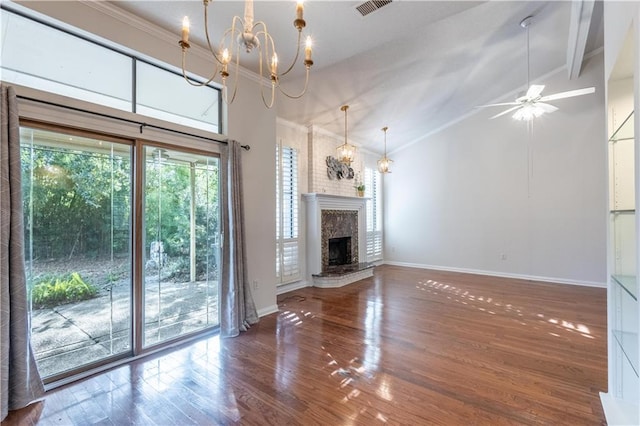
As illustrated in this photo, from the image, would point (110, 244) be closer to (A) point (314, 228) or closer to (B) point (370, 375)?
(B) point (370, 375)

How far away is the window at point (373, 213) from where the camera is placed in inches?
303

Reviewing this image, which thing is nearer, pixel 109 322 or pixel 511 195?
pixel 109 322

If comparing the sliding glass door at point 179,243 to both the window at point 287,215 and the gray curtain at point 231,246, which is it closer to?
the gray curtain at point 231,246

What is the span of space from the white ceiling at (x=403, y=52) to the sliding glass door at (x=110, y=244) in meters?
1.41

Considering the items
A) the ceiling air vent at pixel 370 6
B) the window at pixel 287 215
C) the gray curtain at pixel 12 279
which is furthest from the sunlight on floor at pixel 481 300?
the gray curtain at pixel 12 279

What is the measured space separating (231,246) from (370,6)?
2858mm

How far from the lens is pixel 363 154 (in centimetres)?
754

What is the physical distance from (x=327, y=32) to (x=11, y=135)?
2.80 metres

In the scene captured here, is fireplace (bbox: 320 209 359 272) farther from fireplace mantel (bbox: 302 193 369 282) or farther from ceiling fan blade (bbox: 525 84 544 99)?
ceiling fan blade (bbox: 525 84 544 99)

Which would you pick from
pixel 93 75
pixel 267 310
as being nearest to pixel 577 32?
pixel 267 310

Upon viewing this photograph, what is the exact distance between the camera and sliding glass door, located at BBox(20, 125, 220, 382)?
2369 millimetres

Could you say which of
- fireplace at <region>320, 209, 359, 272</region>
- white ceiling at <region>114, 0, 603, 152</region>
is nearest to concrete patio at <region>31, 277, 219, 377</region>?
white ceiling at <region>114, 0, 603, 152</region>

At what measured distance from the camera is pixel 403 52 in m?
4.02

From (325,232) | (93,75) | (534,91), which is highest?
(534,91)
